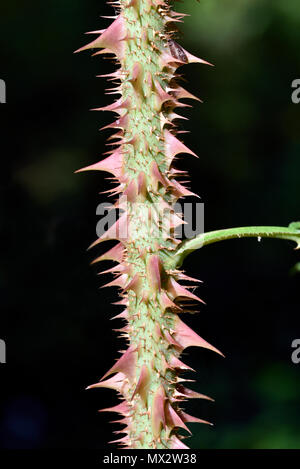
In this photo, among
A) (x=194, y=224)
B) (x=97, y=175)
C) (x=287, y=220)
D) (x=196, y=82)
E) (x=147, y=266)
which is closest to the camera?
(x=147, y=266)

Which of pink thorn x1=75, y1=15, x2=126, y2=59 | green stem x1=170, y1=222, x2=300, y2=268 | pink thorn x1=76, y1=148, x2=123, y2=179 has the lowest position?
green stem x1=170, y1=222, x2=300, y2=268

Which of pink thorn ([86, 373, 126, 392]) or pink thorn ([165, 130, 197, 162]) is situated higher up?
pink thorn ([165, 130, 197, 162])

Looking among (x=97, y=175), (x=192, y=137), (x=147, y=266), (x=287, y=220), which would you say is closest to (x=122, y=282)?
(x=147, y=266)

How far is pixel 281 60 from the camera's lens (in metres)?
1.71

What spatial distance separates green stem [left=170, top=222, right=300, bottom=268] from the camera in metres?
0.39

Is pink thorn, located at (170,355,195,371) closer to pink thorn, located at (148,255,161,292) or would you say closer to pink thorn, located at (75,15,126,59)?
pink thorn, located at (148,255,161,292)

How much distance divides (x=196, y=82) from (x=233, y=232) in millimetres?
1306

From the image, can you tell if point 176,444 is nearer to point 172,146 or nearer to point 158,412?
point 158,412

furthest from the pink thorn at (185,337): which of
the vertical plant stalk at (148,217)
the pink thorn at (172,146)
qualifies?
the pink thorn at (172,146)

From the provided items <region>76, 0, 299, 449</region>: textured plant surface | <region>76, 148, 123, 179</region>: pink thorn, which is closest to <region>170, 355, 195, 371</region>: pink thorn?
<region>76, 0, 299, 449</region>: textured plant surface

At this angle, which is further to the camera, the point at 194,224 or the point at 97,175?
the point at 97,175

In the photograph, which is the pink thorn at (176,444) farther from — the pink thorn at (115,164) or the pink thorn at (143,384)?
the pink thorn at (115,164)

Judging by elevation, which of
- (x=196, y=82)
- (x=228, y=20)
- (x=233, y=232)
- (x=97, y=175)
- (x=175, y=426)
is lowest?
(x=175, y=426)

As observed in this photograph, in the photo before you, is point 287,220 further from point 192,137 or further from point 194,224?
point 194,224
